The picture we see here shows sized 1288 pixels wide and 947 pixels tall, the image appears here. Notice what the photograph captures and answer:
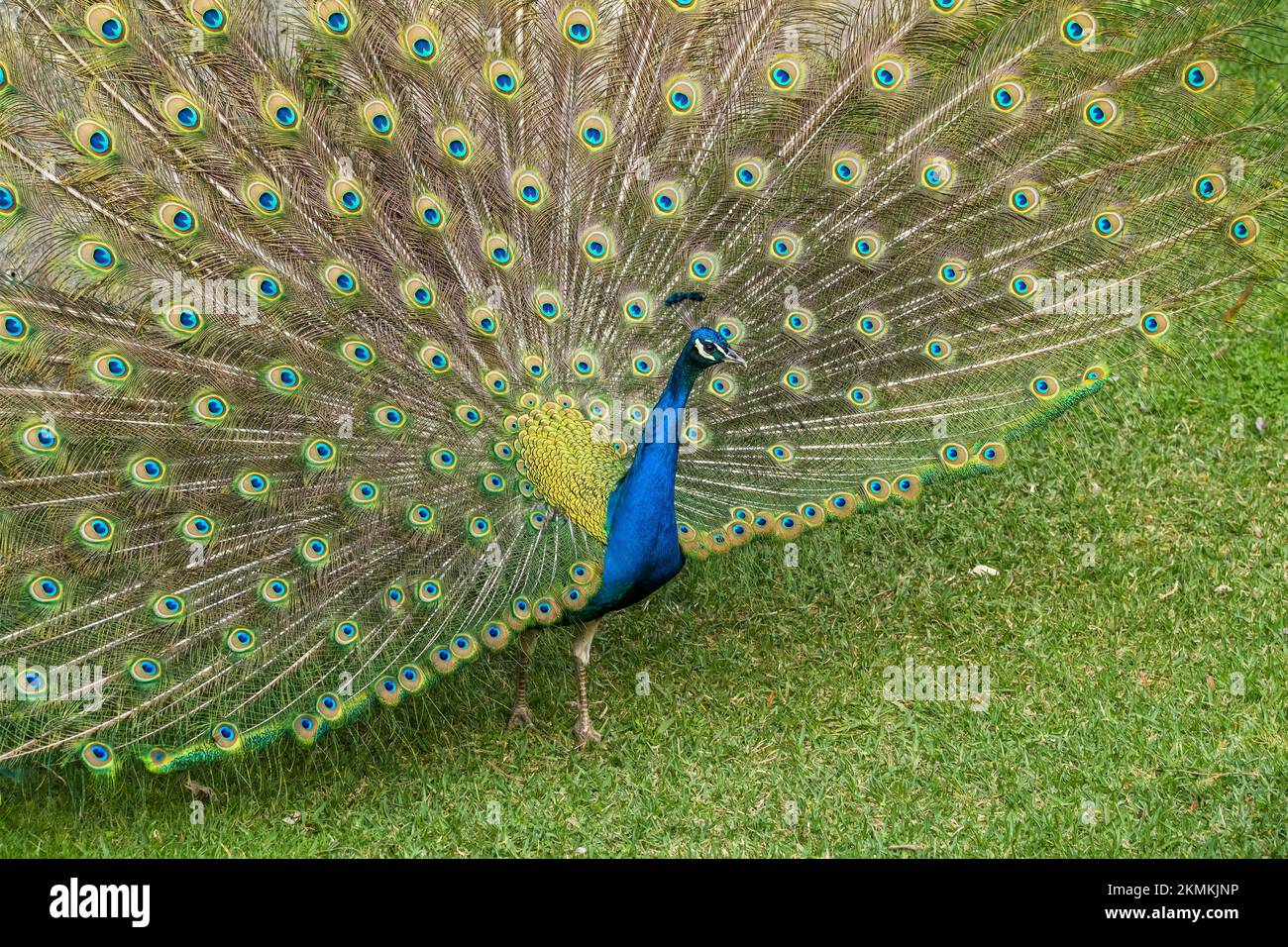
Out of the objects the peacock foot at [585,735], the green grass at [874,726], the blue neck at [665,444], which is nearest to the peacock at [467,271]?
the blue neck at [665,444]

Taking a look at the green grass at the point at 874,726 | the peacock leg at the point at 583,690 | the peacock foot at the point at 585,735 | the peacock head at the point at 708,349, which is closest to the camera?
the peacock head at the point at 708,349

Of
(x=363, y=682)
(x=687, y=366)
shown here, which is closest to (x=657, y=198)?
(x=687, y=366)

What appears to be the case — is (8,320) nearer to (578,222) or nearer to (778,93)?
(578,222)

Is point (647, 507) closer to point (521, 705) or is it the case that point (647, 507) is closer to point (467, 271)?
point (467, 271)

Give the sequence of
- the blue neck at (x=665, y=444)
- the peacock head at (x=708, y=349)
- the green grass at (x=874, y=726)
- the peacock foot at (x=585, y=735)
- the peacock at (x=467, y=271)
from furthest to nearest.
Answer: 1. the peacock foot at (x=585, y=735)
2. the green grass at (x=874, y=726)
3. the blue neck at (x=665, y=444)
4. the peacock head at (x=708, y=349)
5. the peacock at (x=467, y=271)

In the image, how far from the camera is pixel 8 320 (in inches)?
164

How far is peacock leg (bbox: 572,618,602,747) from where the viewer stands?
16.9 ft

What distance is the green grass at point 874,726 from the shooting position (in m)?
4.79

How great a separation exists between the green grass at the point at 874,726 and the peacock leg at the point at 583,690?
7 centimetres

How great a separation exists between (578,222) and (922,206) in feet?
4.09

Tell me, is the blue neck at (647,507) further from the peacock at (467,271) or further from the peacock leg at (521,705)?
the peacock leg at (521,705)

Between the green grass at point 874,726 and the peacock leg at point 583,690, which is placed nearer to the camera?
the green grass at point 874,726

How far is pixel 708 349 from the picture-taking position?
4402mm

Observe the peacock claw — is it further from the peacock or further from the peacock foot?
the peacock
